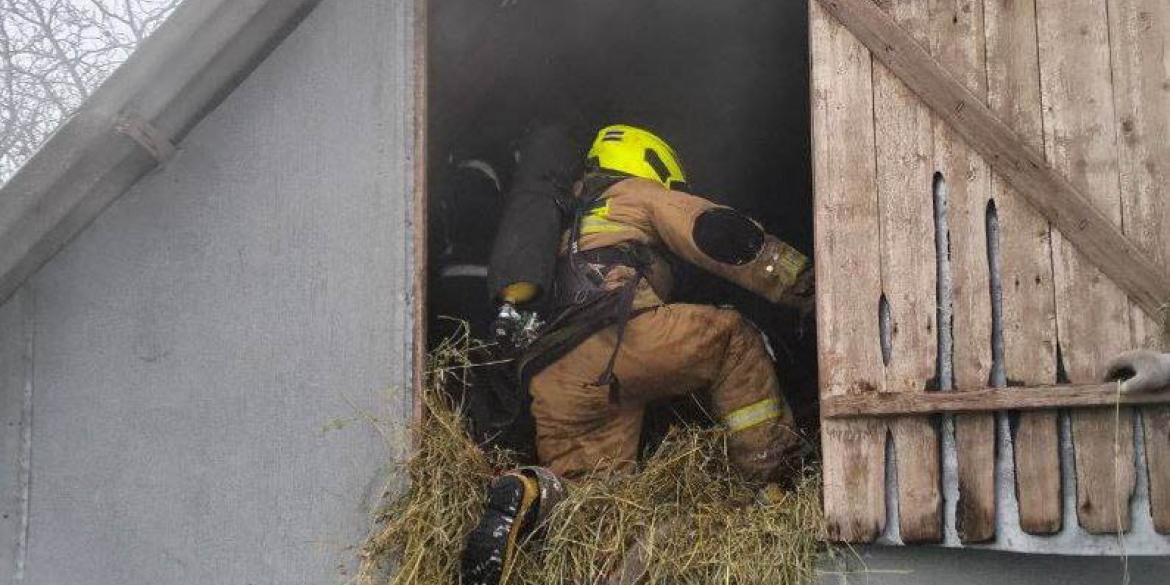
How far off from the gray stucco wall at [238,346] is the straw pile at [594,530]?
16cm

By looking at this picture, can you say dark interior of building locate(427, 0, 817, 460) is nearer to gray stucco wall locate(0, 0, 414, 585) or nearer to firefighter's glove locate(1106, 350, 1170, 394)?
gray stucco wall locate(0, 0, 414, 585)

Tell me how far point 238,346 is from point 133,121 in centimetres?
84

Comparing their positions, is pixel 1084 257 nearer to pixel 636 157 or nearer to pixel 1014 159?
pixel 1014 159

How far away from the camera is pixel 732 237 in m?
4.68

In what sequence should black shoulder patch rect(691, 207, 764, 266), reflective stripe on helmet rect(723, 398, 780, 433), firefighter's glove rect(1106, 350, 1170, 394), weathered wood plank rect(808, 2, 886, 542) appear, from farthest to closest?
1. reflective stripe on helmet rect(723, 398, 780, 433)
2. black shoulder patch rect(691, 207, 764, 266)
3. weathered wood plank rect(808, 2, 886, 542)
4. firefighter's glove rect(1106, 350, 1170, 394)

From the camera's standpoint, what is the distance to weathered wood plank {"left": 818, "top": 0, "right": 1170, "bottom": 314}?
11.9 ft

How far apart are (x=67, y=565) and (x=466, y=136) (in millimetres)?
2813

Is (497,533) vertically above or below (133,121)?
below

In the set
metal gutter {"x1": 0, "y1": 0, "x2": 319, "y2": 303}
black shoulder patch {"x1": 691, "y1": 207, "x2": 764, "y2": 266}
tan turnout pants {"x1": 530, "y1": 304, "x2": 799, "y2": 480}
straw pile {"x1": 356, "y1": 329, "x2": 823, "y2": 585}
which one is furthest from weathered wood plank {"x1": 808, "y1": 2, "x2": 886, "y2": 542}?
metal gutter {"x1": 0, "y1": 0, "x2": 319, "y2": 303}

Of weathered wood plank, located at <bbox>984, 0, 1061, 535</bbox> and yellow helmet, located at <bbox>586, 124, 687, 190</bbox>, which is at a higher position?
yellow helmet, located at <bbox>586, 124, 687, 190</bbox>

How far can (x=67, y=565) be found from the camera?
13.7 feet

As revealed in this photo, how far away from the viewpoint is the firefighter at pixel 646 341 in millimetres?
4688

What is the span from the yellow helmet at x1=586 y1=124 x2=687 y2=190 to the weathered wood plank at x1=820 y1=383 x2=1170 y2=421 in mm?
1439

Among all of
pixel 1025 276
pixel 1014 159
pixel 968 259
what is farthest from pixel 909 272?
pixel 1014 159
